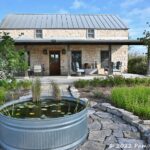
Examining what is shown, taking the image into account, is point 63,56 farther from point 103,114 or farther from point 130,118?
point 130,118

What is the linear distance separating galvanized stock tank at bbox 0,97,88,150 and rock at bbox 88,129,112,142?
1.77 feet

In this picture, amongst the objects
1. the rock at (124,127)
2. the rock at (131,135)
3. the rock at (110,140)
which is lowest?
the rock at (110,140)

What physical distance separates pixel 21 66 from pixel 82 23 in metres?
14.8

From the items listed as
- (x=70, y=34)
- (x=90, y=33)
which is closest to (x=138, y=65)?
(x=90, y=33)

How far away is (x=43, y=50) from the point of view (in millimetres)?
16922

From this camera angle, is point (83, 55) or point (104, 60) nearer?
point (83, 55)

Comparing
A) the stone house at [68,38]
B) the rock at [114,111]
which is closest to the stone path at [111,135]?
the rock at [114,111]

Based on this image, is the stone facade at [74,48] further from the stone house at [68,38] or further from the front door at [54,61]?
the front door at [54,61]

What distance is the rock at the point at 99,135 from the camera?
4.00 m

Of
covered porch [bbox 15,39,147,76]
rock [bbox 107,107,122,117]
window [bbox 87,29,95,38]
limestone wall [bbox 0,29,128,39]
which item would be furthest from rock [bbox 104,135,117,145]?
window [bbox 87,29,95,38]

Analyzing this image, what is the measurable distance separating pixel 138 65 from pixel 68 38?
632 centimetres

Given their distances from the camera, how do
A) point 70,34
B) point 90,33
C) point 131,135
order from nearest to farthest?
point 131,135 < point 70,34 < point 90,33

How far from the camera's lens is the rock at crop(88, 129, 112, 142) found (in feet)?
13.1

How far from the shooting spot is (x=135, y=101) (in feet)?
18.2
